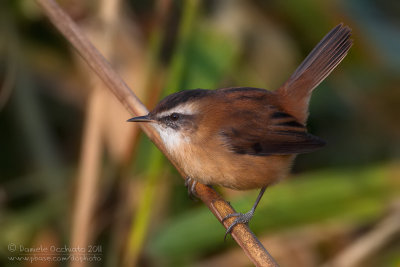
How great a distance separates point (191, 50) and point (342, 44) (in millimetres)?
1077

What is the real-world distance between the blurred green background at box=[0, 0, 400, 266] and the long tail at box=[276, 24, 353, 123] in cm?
50

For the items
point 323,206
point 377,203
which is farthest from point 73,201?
point 377,203

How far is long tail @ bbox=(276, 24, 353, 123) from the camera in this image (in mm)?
4012

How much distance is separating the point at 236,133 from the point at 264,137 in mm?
200

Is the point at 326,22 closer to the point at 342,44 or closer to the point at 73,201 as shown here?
the point at 342,44

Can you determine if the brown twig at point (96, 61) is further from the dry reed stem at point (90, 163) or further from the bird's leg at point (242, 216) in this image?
the dry reed stem at point (90, 163)

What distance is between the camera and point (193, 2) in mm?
3490

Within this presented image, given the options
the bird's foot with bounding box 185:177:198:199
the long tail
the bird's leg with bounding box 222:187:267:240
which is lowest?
the bird's leg with bounding box 222:187:267:240

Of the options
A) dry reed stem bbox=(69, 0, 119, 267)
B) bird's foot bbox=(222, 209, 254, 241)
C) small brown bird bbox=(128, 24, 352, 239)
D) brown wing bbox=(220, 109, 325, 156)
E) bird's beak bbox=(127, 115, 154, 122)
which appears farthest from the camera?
dry reed stem bbox=(69, 0, 119, 267)

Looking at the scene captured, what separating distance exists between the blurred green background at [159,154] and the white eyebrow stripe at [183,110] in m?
0.23

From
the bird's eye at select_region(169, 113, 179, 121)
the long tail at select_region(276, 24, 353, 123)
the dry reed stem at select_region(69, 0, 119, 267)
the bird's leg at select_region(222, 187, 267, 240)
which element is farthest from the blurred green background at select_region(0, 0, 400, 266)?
the long tail at select_region(276, 24, 353, 123)

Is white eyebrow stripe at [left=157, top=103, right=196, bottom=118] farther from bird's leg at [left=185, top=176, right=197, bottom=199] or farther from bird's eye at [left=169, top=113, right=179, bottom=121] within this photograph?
bird's leg at [left=185, top=176, right=197, bottom=199]

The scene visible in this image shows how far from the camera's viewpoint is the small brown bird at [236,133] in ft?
11.6

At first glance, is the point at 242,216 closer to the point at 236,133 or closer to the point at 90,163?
the point at 236,133
